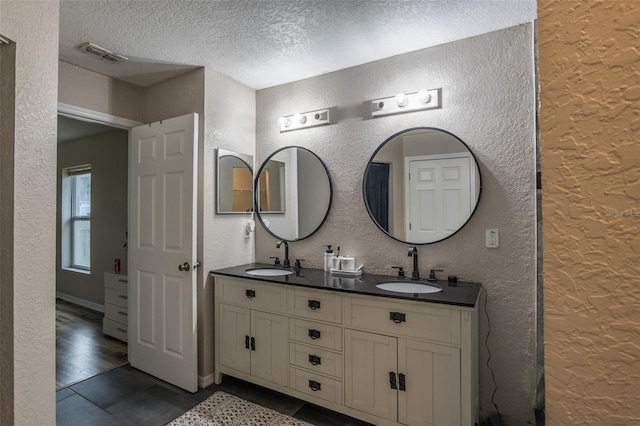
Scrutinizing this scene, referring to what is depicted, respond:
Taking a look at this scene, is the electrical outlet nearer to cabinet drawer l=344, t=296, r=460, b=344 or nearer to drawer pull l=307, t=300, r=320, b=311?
cabinet drawer l=344, t=296, r=460, b=344

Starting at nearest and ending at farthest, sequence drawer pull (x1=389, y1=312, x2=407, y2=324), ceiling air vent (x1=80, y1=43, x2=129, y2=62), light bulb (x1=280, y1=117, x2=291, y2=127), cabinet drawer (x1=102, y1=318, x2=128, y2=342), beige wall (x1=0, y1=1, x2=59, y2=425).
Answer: beige wall (x1=0, y1=1, x2=59, y2=425)
drawer pull (x1=389, y1=312, x2=407, y2=324)
ceiling air vent (x1=80, y1=43, x2=129, y2=62)
light bulb (x1=280, y1=117, x2=291, y2=127)
cabinet drawer (x1=102, y1=318, x2=128, y2=342)

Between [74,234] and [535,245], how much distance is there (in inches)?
233

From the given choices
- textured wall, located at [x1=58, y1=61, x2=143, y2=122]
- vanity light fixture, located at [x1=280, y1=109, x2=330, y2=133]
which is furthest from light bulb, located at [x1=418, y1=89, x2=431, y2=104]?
textured wall, located at [x1=58, y1=61, x2=143, y2=122]

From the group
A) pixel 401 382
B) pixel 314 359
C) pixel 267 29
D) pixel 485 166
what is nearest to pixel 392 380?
pixel 401 382

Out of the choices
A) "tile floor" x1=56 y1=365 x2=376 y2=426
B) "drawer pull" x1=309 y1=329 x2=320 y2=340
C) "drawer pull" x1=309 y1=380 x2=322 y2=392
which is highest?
"drawer pull" x1=309 y1=329 x2=320 y2=340

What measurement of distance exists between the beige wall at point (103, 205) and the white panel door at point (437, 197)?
11.7 feet

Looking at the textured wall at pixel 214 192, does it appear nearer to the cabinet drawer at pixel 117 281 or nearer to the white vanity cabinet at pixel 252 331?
the white vanity cabinet at pixel 252 331

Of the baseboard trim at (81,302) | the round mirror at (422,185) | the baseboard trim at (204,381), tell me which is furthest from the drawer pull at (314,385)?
the baseboard trim at (81,302)

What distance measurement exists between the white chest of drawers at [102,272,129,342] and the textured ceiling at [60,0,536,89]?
220cm

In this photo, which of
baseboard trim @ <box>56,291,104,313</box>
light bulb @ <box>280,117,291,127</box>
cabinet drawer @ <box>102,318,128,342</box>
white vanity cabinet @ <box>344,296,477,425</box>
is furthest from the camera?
baseboard trim @ <box>56,291,104,313</box>

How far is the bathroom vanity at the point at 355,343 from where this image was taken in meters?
1.73

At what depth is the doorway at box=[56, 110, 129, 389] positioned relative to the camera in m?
3.62

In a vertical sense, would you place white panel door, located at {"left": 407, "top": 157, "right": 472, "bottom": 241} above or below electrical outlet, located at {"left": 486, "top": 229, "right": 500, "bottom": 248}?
above

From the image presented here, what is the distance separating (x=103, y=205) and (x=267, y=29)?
145 inches
